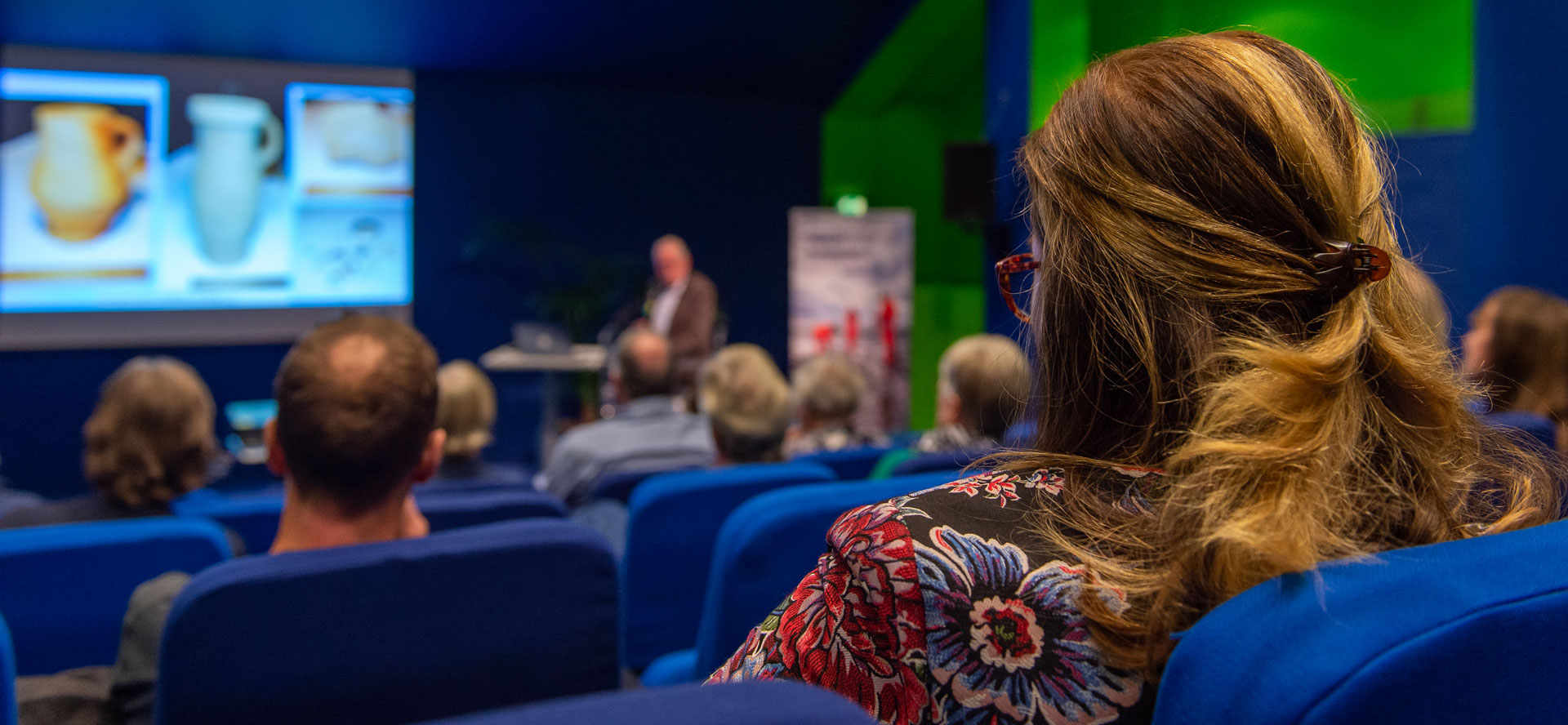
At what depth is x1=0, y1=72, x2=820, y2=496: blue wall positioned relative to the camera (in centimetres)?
701

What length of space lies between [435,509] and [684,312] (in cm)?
457

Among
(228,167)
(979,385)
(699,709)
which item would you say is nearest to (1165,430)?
(699,709)

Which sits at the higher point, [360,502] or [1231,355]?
[1231,355]

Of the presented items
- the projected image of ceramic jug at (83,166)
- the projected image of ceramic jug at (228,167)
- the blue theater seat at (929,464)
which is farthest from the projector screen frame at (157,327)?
the blue theater seat at (929,464)

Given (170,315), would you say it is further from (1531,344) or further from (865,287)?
(1531,344)

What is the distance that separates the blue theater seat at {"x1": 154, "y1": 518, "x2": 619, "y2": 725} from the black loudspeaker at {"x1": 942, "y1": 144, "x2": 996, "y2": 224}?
14.5ft

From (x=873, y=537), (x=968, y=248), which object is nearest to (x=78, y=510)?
(x=873, y=537)

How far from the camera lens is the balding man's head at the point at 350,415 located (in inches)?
56.5

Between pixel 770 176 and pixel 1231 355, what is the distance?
746 cm

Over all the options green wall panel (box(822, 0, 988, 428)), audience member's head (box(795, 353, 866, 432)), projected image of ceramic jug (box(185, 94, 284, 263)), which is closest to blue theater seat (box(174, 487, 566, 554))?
audience member's head (box(795, 353, 866, 432))

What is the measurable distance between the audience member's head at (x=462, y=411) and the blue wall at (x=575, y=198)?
4250 mm

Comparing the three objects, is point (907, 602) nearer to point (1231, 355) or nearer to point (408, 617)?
point (1231, 355)

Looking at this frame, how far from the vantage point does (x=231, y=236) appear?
6145 millimetres

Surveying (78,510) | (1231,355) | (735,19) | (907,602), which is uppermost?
(735,19)
